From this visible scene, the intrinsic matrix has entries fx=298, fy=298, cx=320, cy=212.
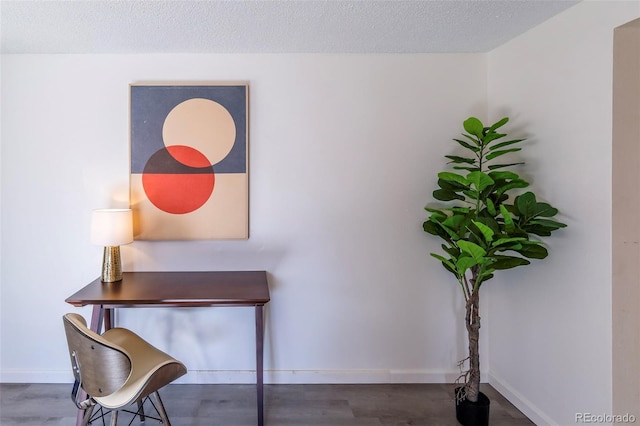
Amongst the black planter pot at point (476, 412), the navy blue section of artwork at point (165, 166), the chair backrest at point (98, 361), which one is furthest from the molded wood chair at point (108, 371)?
the black planter pot at point (476, 412)

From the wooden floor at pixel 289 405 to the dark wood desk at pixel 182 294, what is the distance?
309 millimetres

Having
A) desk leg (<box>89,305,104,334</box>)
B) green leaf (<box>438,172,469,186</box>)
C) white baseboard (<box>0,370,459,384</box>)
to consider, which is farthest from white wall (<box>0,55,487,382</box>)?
desk leg (<box>89,305,104,334</box>)

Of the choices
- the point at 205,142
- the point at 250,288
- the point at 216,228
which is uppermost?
the point at 205,142

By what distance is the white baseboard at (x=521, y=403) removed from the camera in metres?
1.74

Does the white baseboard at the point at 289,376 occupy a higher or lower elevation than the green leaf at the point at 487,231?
lower

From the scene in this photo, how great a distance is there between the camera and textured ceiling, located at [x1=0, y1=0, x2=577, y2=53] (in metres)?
1.60

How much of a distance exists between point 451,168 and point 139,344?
2225mm

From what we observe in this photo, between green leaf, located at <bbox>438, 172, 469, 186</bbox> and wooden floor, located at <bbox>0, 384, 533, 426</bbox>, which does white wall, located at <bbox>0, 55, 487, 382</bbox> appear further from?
green leaf, located at <bbox>438, 172, 469, 186</bbox>

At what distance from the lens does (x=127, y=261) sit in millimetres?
2109

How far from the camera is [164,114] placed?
6.78 feet

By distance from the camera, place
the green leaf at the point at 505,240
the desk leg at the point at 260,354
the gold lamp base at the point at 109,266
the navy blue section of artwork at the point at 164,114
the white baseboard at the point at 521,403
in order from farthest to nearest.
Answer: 1. the navy blue section of artwork at the point at 164,114
2. the gold lamp base at the point at 109,266
3. the white baseboard at the point at 521,403
4. the desk leg at the point at 260,354
5. the green leaf at the point at 505,240

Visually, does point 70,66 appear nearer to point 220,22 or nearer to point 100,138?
point 100,138

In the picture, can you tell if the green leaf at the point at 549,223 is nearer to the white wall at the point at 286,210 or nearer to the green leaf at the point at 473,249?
the green leaf at the point at 473,249

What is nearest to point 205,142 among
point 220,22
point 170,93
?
point 170,93
